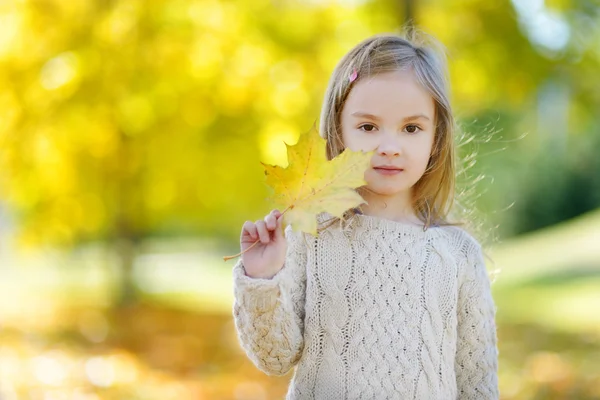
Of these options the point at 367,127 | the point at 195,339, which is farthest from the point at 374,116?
the point at 195,339

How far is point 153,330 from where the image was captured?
8000mm

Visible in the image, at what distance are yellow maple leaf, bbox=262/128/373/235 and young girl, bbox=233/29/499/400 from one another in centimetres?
8

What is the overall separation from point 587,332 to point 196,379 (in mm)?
4161

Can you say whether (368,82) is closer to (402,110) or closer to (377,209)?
(402,110)

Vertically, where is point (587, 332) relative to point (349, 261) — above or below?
above

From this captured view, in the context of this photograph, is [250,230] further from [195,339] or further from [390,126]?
[195,339]

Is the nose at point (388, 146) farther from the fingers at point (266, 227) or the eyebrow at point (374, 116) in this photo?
the fingers at point (266, 227)

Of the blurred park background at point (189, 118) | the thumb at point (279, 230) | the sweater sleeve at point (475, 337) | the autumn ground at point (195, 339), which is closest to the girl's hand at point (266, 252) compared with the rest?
the thumb at point (279, 230)

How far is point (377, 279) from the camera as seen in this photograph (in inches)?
74.4

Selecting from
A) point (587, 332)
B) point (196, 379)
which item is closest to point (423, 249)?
point (196, 379)

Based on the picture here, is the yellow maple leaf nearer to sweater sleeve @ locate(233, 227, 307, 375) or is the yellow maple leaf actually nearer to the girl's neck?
sweater sleeve @ locate(233, 227, 307, 375)

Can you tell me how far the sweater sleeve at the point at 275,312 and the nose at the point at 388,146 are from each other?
13.3 inches

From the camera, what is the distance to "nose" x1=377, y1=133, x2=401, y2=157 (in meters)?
1.82

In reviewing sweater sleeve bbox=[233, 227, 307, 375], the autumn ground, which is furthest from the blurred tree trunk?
sweater sleeve bbox=[233, 227, 307, 375]
